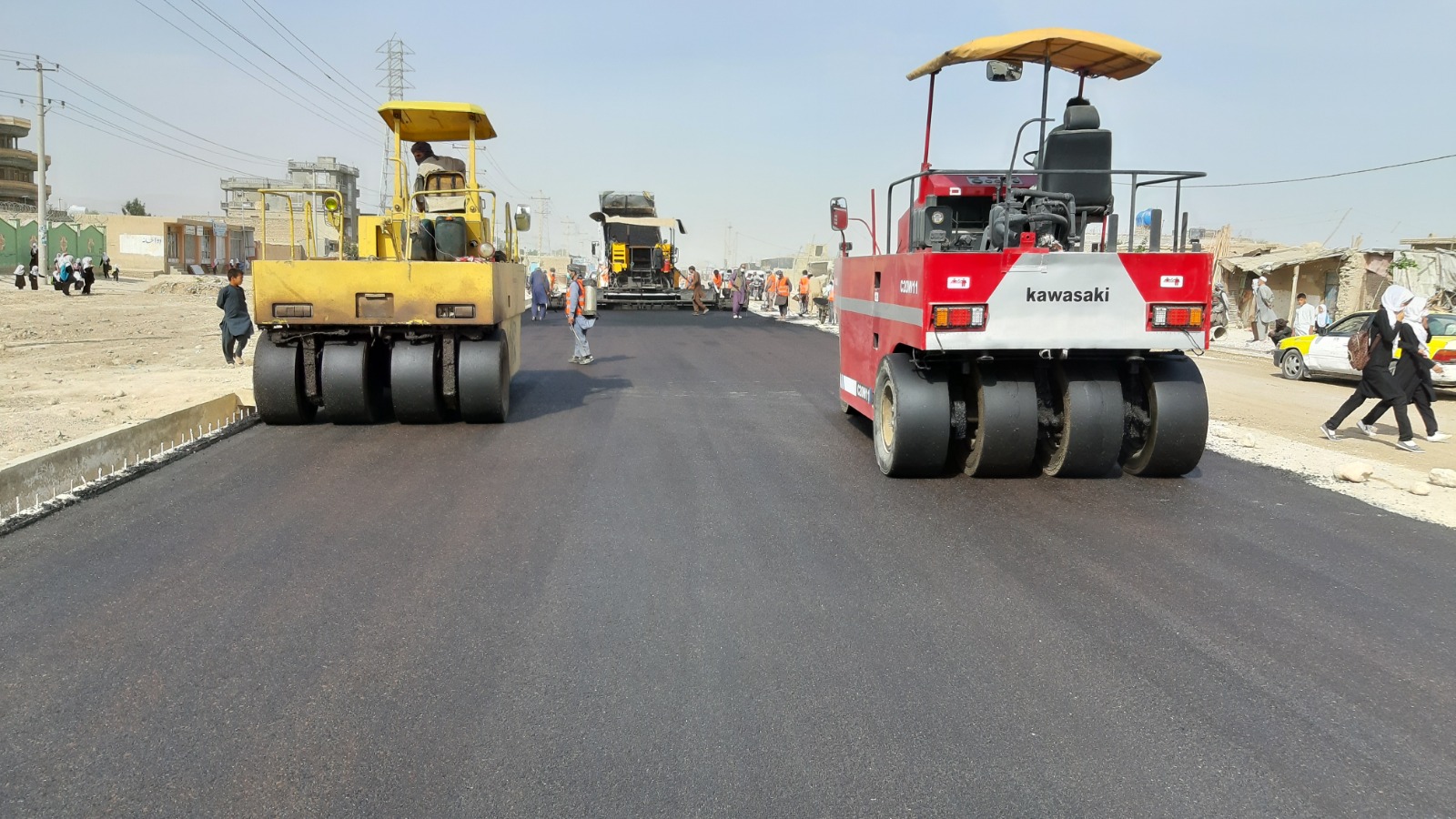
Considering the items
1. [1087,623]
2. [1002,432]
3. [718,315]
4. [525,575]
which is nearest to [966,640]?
[1087,623]

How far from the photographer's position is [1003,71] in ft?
28.6

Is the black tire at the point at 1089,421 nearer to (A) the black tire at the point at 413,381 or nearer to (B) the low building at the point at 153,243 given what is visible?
(A) the black tire at the point at 413,381

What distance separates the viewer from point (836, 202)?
29.8 feet

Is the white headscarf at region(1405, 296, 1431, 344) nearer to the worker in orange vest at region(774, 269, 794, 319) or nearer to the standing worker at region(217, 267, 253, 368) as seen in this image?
the standing worker at region(217, 267, 253, 368)

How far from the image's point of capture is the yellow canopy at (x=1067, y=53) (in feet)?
25.7

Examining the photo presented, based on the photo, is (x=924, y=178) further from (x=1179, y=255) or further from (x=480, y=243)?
(x=480, y=243)

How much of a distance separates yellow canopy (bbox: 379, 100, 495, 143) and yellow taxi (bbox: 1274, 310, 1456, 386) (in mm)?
12333

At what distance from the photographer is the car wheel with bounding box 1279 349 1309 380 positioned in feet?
56.0

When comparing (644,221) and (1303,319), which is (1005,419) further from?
(644,221)

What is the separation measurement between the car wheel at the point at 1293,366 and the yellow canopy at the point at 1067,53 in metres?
10.8

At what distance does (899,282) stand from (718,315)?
24977 millimetres

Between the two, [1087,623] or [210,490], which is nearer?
[1087,623]

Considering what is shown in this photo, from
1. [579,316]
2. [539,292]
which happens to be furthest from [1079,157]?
[539,292]

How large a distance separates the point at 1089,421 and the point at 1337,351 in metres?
11.3
